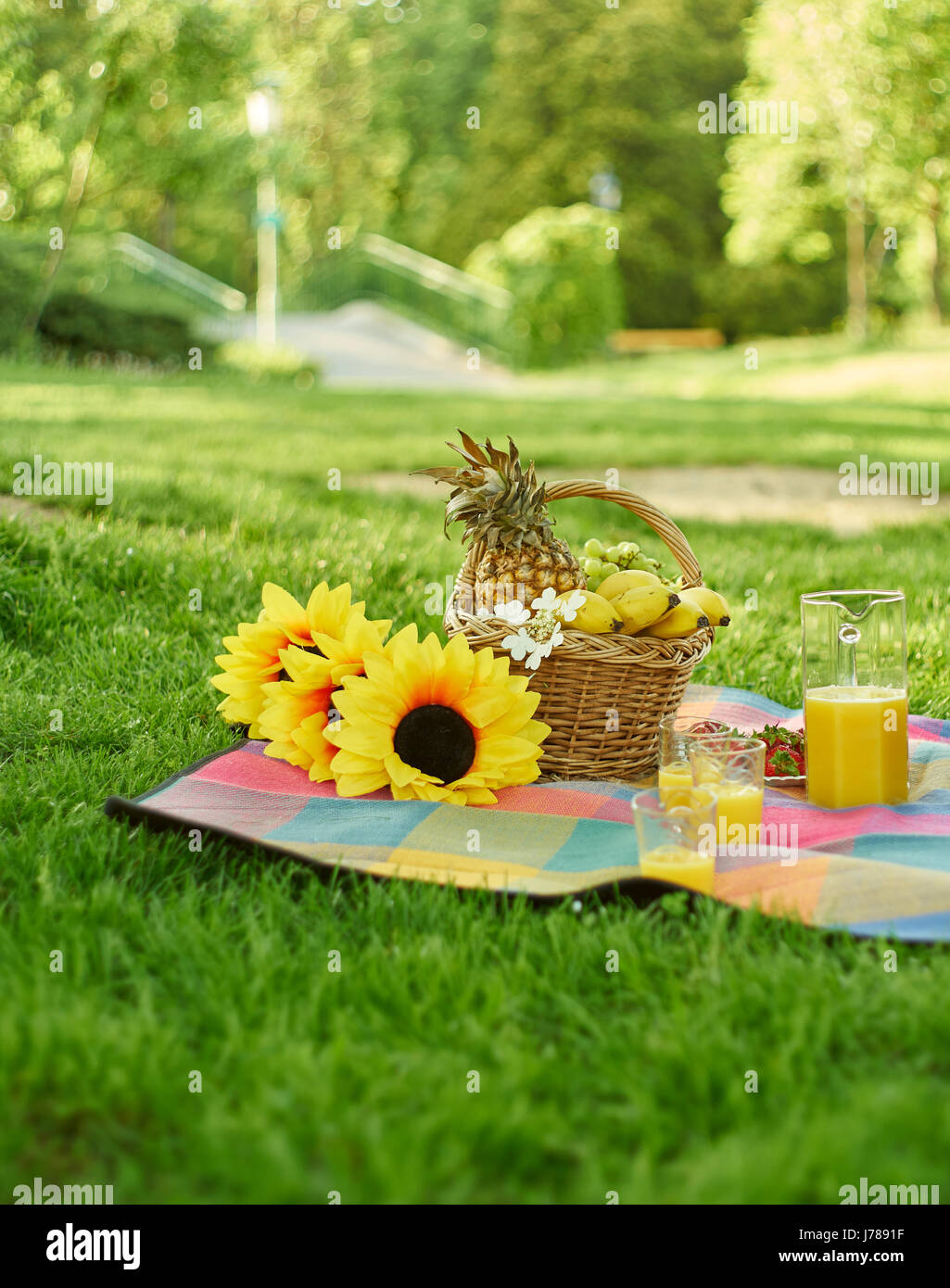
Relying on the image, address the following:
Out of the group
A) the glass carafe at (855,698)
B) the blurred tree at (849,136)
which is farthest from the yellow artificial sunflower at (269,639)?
the blurred tree at (849,136)

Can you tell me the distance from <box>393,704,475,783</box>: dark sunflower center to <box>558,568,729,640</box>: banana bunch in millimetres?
374

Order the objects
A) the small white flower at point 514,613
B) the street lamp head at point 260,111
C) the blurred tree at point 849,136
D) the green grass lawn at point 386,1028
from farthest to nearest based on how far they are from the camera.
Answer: the blurred tree at point 849,136 < the street lamp head at point 260,111 < the small white flower at point 514,613 < the green grass lawn at point 386,1028

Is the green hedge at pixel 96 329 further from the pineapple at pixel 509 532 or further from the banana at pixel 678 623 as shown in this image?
the banana at pixel 678 623

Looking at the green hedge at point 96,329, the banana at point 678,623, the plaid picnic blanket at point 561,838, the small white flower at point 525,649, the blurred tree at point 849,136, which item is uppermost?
the blurred tree at point 849,136

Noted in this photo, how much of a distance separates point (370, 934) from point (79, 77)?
1568cm

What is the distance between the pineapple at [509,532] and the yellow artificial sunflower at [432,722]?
269mm

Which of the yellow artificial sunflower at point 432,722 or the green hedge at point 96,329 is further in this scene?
the green hedge at point 96,329

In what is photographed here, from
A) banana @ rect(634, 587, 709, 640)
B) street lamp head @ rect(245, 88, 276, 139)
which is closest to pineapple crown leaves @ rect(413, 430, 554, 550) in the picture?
banana @ rect(634, 587, 709, 640)

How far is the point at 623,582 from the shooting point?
3.02 meters

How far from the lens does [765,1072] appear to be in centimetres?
168

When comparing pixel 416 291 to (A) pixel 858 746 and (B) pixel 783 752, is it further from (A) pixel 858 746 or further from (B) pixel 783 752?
(A) pixel 858 746

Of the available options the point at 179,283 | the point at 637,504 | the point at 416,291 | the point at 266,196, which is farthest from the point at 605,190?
the point at 637,504

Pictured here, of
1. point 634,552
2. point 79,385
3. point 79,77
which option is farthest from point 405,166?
point 634,552

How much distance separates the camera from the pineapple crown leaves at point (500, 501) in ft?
9.71
